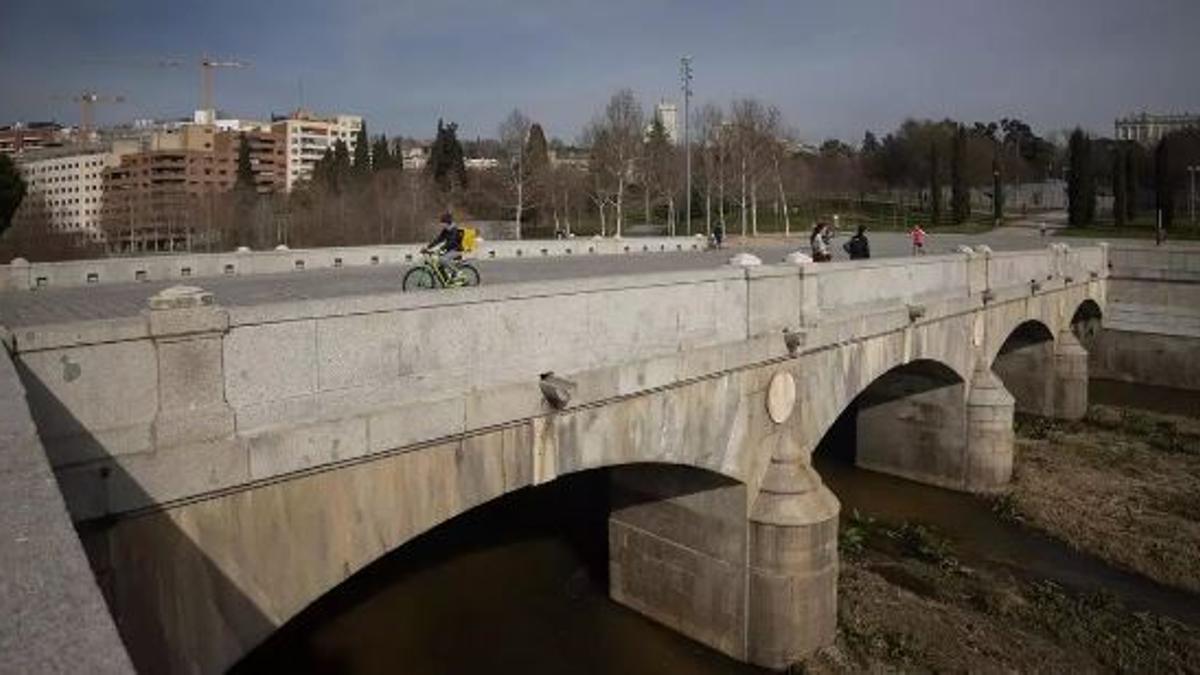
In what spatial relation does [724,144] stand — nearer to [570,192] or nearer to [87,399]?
[570,192]

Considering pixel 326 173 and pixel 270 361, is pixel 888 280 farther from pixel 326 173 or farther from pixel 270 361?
pixel 326 173

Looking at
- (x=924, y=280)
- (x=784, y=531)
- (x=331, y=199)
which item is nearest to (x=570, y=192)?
(x=331, y=199)

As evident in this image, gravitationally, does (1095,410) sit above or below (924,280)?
below

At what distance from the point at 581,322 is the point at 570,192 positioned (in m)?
61.3

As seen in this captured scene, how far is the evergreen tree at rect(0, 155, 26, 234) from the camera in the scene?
125 ft

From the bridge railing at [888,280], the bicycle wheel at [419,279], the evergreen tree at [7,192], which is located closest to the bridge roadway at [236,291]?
the bicycle wheel at [419,279]

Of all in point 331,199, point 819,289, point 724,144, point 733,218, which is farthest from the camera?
point 733,218

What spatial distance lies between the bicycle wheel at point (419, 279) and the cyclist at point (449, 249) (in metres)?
Answer: 0.25

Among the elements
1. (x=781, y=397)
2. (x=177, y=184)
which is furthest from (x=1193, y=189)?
(x=177, y=184)

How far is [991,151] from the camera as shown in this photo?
92375mm

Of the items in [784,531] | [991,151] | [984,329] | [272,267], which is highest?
[991,151]

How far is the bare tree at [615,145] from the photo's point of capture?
208 feet

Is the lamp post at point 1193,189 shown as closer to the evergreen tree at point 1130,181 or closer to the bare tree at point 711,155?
the evergreen tree at point 1130,181

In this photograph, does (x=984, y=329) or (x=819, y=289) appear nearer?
(x=819, y=289)
